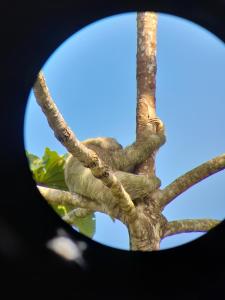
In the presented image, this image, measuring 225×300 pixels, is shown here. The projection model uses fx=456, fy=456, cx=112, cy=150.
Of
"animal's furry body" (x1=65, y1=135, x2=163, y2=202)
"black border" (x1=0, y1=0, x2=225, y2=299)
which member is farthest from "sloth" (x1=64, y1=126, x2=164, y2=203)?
"black border" (x1=0, y1=0, x2=225, y2=299)

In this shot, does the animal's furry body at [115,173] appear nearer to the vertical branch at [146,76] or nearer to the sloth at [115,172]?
the sloth at [115,172]

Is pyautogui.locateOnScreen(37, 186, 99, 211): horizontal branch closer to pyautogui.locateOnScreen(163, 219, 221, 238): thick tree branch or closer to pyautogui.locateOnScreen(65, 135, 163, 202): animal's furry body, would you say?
pyautogui.locateOnScreen(65, 135, 163, 202): animal's furry body

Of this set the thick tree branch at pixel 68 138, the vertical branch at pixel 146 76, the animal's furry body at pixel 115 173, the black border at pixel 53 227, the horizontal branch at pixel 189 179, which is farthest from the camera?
the vertical branch at pixel 146 76

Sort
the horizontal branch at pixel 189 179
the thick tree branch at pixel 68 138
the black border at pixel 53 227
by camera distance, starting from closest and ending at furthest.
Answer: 1. the black border at pixel 53 227
2. the thick tree branch at pixel 68 138
3. the horizontal branch at pixel 189 179

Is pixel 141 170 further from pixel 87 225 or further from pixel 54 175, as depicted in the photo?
pixel 54 175

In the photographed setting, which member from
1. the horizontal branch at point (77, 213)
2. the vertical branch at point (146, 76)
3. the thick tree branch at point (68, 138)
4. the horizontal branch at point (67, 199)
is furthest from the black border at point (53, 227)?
the vertical branch at point (146, 76)

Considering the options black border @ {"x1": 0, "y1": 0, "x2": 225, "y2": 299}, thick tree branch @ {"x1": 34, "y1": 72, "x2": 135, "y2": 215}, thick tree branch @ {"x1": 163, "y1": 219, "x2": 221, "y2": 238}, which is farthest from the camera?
thick tree branch @ {"x1": 163, "y1": 219, "x2": 221, "y2": 238}

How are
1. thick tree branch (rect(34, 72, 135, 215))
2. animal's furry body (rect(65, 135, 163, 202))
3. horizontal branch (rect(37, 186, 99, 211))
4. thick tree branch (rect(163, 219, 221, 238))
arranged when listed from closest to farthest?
thick tree branch (rect(34, 72, 135, 215)) < horizontal branch (rect(37, 186, 99, 211)) < thick tree branch (rect(163, 219, 221, 238)) < animal's furry body (rect(65, 135, 163, 202))

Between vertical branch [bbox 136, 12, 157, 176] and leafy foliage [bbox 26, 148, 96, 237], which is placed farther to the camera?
leafy foliage [bbox 26, 148, 96, 237]
